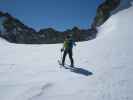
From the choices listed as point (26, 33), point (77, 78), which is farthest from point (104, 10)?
point (77, 78)

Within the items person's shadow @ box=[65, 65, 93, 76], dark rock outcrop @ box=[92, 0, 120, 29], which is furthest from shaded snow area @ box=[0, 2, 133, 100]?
dark rock outcrop @ box=[92, 0, 120, 29]

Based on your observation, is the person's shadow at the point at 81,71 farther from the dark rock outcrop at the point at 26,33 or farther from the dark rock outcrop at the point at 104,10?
the dark rock outcrop at the point at 26,33

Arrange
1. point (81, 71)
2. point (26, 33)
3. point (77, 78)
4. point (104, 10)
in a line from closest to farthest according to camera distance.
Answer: point (77, 78) → point (81, 71) → point (104, 10) → point (26, 33)

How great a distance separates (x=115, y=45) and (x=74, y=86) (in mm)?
7342

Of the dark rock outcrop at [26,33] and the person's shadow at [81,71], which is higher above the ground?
the dark rock outcrop at [26,33]

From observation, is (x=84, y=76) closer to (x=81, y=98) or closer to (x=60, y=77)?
(x=60, y=77)

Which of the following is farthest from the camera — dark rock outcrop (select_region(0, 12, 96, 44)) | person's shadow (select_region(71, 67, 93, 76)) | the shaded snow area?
dark rock outcrop (select_region(0, 12, 96, 44))

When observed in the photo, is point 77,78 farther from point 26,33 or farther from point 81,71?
point 26,33

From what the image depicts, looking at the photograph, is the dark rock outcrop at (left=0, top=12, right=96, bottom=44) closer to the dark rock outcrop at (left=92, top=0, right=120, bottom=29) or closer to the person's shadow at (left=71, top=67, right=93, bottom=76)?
the dark rock outcrop at (left=92, top=0, right=120, bottom=29)

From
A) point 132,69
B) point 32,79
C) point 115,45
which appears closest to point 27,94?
point 32,79

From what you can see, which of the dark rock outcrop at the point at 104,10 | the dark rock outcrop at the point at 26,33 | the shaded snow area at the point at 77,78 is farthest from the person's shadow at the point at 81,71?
the dark rock outcrop at the point at 26,33

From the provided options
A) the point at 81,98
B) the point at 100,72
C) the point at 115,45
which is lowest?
the point at 81,98

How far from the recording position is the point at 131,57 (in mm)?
11969

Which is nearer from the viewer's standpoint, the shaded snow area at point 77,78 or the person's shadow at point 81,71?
the shaded snow area at point 77,78
